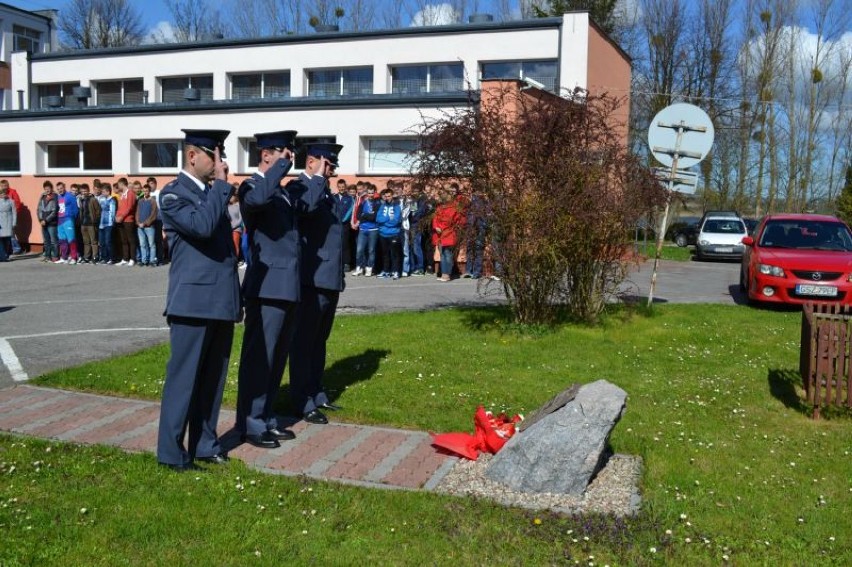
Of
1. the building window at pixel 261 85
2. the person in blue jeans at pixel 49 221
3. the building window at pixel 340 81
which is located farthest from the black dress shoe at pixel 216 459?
the building window at pixel 261 85

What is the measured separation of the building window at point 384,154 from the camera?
21.9 m

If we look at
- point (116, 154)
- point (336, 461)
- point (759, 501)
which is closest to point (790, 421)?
point (759, 501)

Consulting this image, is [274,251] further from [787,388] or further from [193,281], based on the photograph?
[787,388]

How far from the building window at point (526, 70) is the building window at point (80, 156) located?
12014 millimetres

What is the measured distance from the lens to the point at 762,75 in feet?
135

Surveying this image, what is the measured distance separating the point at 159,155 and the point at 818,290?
18.8 metres

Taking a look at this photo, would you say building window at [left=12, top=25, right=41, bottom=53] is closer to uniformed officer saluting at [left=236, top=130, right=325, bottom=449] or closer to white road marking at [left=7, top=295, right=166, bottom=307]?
white road marking at [left=7, top=295, right=166, bottom=307]

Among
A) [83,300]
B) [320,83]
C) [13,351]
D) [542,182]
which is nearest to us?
[13,351]

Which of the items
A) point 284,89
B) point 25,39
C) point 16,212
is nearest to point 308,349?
point 16,212

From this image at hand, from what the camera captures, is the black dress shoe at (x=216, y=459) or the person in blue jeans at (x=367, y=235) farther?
the person in blue jeans at (x=367, y=235)

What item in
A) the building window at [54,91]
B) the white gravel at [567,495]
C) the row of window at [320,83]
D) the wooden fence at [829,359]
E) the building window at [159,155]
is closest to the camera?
the white gravel at [567,495]

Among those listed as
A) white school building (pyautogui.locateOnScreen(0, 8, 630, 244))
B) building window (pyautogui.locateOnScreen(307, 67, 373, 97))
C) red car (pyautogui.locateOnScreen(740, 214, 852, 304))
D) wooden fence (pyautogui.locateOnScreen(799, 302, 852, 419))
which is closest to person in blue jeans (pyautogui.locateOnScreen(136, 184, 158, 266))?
white school building (pyautogui.locateOnScreen(0, 8, 630, 244))

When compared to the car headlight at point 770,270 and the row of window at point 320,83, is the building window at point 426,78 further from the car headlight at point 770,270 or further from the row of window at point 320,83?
the car headlight at point 770,270

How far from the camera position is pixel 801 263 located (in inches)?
563
